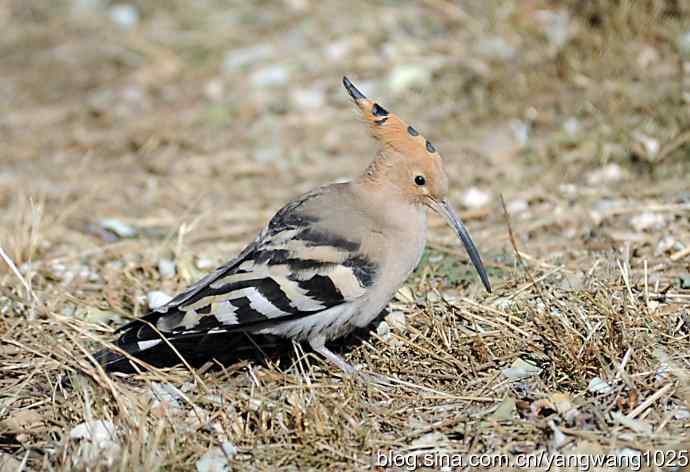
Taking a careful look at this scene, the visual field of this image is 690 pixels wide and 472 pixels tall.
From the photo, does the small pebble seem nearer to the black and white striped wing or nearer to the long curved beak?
the black and white striped wing

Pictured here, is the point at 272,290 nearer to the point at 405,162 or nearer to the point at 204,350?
the point at 204,350

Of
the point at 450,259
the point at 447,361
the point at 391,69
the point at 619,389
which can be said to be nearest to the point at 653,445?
the point at 619,389

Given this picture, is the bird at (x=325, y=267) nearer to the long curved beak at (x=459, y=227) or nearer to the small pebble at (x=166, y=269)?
the long curved beak at (x=459, y=227)

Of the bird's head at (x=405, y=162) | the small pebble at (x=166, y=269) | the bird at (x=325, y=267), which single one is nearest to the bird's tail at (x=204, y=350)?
the bird at (x=325, y=267)

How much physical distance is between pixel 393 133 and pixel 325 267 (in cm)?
52

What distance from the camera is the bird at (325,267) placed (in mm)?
2922

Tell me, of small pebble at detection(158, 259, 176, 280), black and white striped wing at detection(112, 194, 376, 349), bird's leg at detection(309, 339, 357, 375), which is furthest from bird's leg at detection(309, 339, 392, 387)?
small pebble at detection(158, 259, 176, 280)

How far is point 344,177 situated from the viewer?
15.9ft

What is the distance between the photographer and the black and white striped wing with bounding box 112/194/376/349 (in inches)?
114

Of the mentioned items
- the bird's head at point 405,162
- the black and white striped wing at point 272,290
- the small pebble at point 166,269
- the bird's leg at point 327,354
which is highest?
the bird's head at point 405,162

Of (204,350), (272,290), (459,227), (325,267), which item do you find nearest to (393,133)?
(459,227)

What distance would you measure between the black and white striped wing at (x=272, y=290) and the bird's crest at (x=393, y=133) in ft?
1.21

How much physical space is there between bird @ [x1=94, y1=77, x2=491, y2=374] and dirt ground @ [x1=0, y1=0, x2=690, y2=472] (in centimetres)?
15

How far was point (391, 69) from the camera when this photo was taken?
568cm
